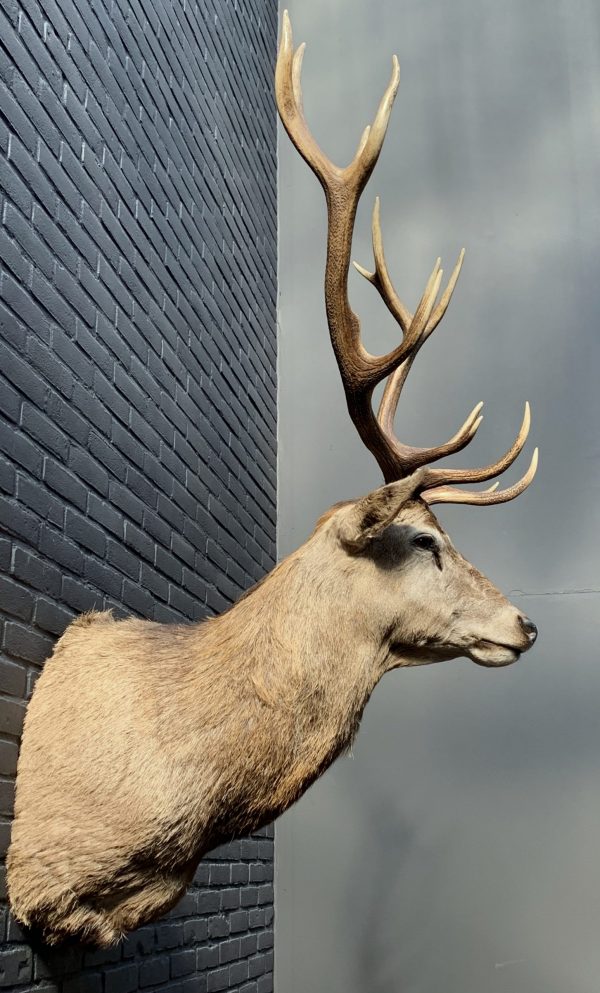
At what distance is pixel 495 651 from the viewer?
2.34 meters

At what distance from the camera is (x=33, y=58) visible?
2.39m

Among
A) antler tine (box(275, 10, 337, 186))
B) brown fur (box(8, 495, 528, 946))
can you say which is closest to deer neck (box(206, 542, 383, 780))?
brown fur (box(8, 495, 528, 946))

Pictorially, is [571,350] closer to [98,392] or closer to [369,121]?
[369,121]

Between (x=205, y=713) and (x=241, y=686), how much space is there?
0.09m

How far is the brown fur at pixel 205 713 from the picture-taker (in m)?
2.05

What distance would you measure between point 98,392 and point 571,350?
2.35 m

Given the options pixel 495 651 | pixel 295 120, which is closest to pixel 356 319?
pixel 295 120

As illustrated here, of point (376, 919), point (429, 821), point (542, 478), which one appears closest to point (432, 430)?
point (542, 478)

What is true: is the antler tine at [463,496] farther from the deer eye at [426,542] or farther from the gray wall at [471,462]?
the gray wall at [471,462]

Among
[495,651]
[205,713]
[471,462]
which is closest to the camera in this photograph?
[205,713]

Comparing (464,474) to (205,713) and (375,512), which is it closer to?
(375,512)

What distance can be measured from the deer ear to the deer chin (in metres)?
0.34

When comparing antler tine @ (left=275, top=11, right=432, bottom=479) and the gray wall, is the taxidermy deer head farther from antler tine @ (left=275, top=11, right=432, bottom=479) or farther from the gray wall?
the gray wall

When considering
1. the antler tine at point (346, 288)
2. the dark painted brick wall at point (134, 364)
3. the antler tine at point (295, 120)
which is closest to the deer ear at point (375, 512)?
the antler tine at point (346, 288)
